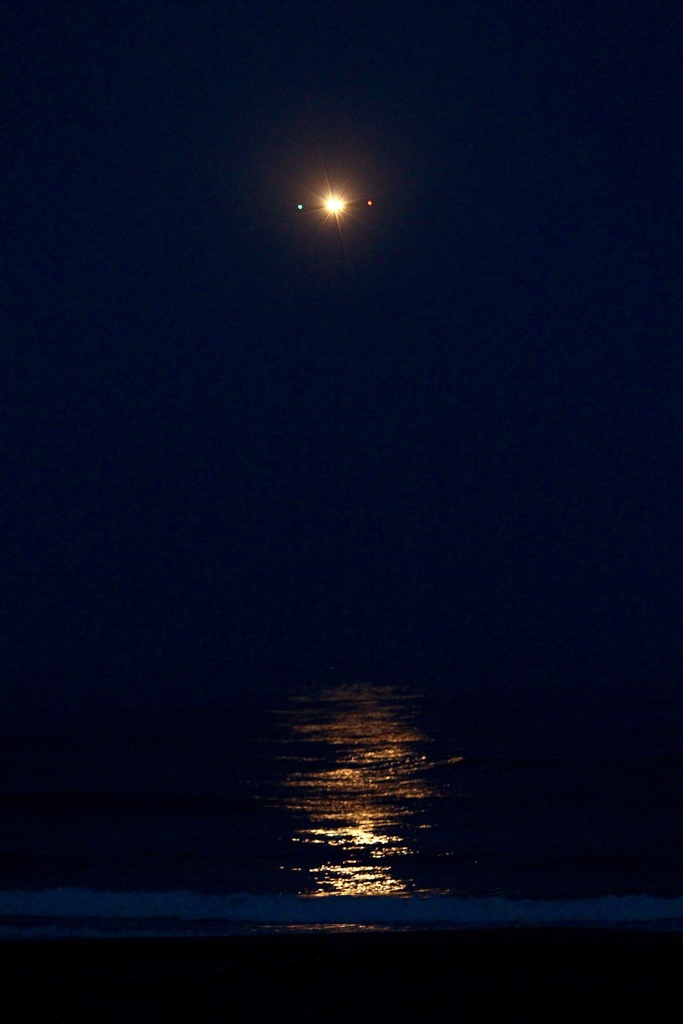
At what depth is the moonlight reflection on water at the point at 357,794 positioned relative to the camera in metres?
13.5

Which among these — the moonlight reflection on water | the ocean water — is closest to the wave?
the ocean water

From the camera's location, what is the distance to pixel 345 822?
16.6 metres

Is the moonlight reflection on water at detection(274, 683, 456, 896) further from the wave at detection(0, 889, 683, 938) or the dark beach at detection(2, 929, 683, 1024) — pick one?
the dark beach at detection(2, 929, 683, 1024)

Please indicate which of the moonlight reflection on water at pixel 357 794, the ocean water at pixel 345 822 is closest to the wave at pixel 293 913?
the ocean water at pixel 345 822

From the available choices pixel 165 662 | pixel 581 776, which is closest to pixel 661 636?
pixel 165 662

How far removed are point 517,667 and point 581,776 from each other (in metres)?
30.6

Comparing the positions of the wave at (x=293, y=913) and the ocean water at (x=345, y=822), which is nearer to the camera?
the wave at (x=293, y=913)

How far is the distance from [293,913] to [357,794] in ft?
25.6

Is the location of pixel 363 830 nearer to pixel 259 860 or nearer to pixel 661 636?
pixel 259 860

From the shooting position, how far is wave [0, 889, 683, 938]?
10.5 meters

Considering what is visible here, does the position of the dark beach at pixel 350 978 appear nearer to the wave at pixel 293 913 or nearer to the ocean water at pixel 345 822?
the wave at pixel 293 913

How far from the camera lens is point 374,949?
8.84m

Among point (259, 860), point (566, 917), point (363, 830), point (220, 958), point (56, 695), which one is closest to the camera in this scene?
point (220, 958)

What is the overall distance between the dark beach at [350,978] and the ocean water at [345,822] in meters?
1.43
